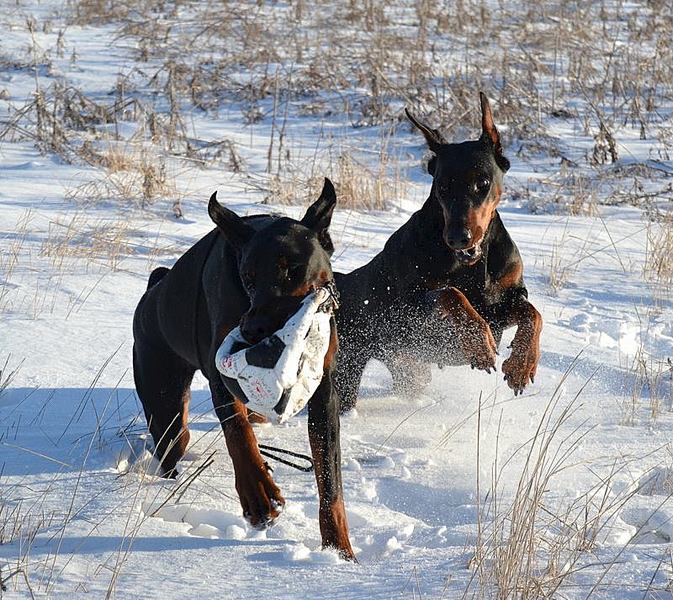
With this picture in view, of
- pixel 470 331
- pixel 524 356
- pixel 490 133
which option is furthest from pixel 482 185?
pixel 524 356

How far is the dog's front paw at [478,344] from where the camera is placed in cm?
452

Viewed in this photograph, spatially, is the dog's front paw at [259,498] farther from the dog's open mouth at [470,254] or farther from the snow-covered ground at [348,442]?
the dog's open mouth at [470,254]

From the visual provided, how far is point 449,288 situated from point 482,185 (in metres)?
0.47

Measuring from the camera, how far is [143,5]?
15.9m

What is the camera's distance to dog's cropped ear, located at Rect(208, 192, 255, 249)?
3.36m

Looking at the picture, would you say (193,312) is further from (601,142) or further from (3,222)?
(601,142)

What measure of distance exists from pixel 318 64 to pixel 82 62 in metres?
3.02

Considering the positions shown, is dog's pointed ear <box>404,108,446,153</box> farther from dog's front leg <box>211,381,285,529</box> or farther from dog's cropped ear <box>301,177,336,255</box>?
dog's front leg <box>211,381,285,529</box>

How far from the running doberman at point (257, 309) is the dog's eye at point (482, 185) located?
1.31m

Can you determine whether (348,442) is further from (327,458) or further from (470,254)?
(327,458)

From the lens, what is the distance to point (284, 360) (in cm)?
300

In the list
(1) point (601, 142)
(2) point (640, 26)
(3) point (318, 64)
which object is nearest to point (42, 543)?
(1) point (601, 142)

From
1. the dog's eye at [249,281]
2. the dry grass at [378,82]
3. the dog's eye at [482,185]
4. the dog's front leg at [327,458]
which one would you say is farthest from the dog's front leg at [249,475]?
the dry grass at [378,82]

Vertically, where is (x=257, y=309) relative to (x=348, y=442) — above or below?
above
